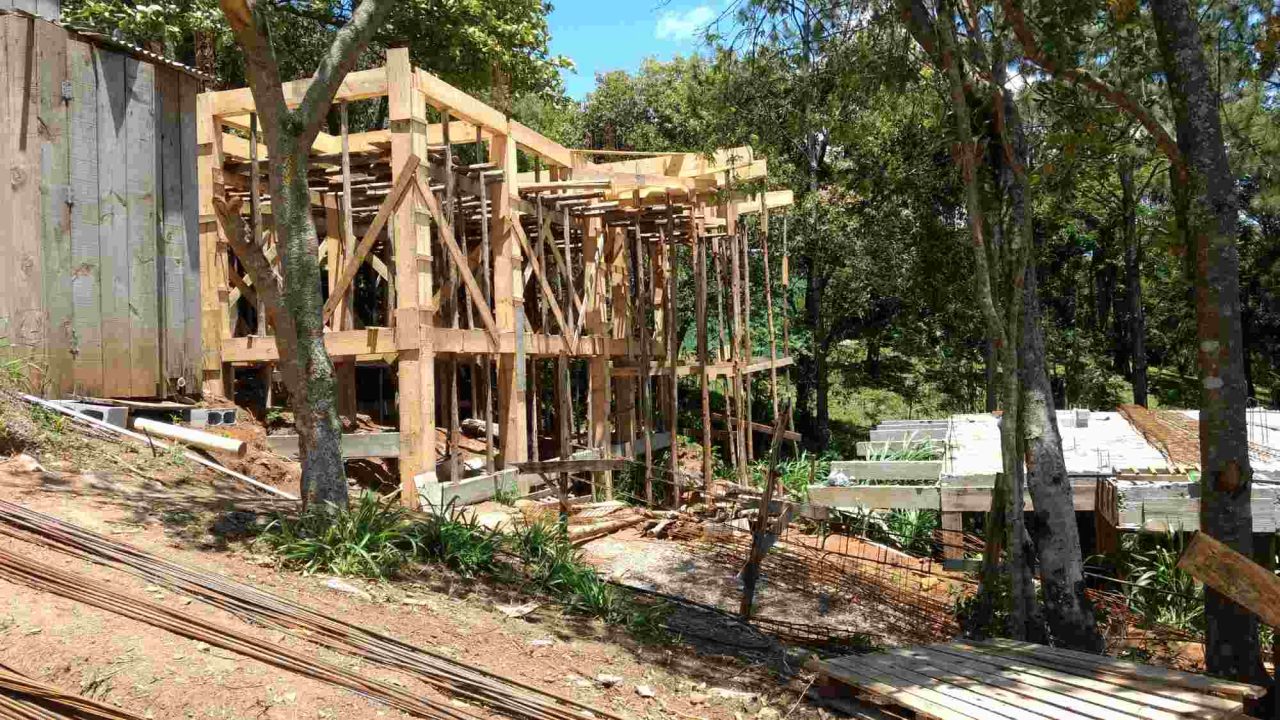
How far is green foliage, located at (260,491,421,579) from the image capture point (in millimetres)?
6574

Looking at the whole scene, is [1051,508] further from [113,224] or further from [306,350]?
[113,224]

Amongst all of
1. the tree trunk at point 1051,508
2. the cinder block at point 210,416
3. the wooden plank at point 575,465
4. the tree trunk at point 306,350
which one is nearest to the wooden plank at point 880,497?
the wooden plank at point 575,465

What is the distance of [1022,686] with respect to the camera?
5.45 metres

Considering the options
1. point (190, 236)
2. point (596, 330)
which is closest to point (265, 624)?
point (190, 236)

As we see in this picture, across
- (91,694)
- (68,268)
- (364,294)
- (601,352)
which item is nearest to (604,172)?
(601,352)

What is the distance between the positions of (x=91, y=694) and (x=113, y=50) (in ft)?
23.1

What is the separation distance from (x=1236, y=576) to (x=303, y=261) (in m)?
5.71

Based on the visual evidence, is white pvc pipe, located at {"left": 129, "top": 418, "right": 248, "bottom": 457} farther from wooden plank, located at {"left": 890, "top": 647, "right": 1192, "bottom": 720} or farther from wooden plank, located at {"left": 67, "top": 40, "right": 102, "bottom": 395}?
wooden plank, located at {"left": 890, "top": 647, "right": 1192, "bottom": 720}

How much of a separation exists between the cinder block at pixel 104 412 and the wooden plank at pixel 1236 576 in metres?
7.93

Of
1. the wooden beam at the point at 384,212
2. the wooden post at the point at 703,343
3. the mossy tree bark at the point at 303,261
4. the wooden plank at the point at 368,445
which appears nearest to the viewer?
the mossy tree bark at the point at 303,261

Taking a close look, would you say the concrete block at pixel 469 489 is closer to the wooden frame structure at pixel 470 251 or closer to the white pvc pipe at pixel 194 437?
the wooden frame structure at pixel 470 251

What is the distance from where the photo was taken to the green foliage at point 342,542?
21.6 feet

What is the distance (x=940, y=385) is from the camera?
2630 cm

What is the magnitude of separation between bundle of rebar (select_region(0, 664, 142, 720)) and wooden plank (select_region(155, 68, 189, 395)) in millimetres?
6148
